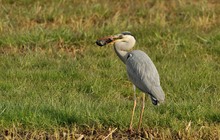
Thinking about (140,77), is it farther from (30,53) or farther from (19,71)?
(30,53)

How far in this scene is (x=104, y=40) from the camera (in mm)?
5953

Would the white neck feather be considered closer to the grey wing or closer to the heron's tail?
the grey wing

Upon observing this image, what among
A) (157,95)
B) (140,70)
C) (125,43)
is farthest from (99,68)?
(157,95)

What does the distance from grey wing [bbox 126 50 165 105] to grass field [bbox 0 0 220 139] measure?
41cm

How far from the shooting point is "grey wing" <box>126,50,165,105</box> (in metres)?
5.62

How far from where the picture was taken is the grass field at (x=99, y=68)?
19.4 feet

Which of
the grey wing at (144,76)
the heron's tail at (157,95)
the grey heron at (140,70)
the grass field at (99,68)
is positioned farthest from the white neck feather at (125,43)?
the grass field at (99,68)

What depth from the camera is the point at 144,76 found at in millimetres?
5711

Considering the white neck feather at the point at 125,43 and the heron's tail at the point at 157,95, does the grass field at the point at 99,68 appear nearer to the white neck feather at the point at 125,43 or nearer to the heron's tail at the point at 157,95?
the heron's tail at the point at 157,95

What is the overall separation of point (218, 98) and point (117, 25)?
3.54 metres

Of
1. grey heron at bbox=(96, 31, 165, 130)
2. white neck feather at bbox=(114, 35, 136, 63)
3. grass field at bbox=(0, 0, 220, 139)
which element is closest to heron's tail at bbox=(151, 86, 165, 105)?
grey heron at bbox=(96, 31, 165, 130)

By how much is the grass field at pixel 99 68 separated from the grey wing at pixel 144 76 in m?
0.41

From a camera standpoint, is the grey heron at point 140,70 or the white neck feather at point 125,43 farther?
the white neck feather at point 125,43

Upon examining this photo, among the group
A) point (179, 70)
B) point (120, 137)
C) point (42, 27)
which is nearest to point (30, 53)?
point (42, 27)
